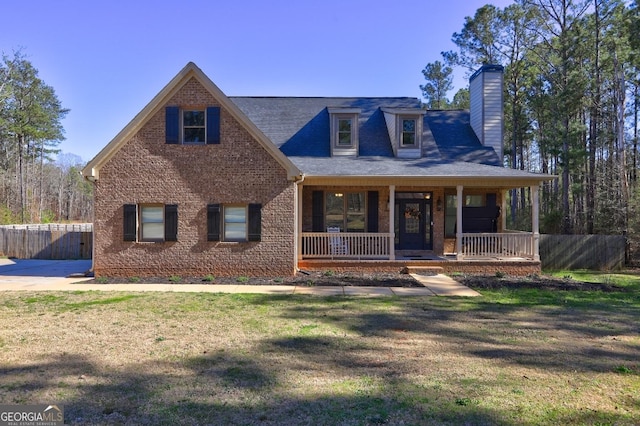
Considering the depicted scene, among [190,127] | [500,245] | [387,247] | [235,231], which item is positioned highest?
[190,127]

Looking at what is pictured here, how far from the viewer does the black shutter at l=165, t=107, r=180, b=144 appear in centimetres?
1270

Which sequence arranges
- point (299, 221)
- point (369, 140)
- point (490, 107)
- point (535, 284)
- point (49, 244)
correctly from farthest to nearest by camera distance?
point (49, 244) → point (490, 107) → point (369, 140) → point (299, 221) → point (535, 284)

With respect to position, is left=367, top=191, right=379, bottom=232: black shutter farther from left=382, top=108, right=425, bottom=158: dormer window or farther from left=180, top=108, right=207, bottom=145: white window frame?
left=180, top=108, right=207, bottom=145: white window frame

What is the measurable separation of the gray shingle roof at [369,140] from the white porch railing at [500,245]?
A: 2216mm

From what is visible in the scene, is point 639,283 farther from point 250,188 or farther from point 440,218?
point 250,188

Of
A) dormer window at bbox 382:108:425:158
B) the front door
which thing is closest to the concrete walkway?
the front door

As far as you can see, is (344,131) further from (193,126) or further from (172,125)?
(172,125)

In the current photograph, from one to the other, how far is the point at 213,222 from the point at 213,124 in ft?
9.95

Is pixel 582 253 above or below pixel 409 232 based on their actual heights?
below

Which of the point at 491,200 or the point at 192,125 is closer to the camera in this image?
the point at 192,125

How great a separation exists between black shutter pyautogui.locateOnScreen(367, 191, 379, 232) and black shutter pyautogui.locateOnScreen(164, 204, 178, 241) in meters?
6.83

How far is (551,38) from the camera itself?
24359 mm

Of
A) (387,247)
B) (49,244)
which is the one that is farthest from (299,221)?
(49,244)

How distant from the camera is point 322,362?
5.34 meters
